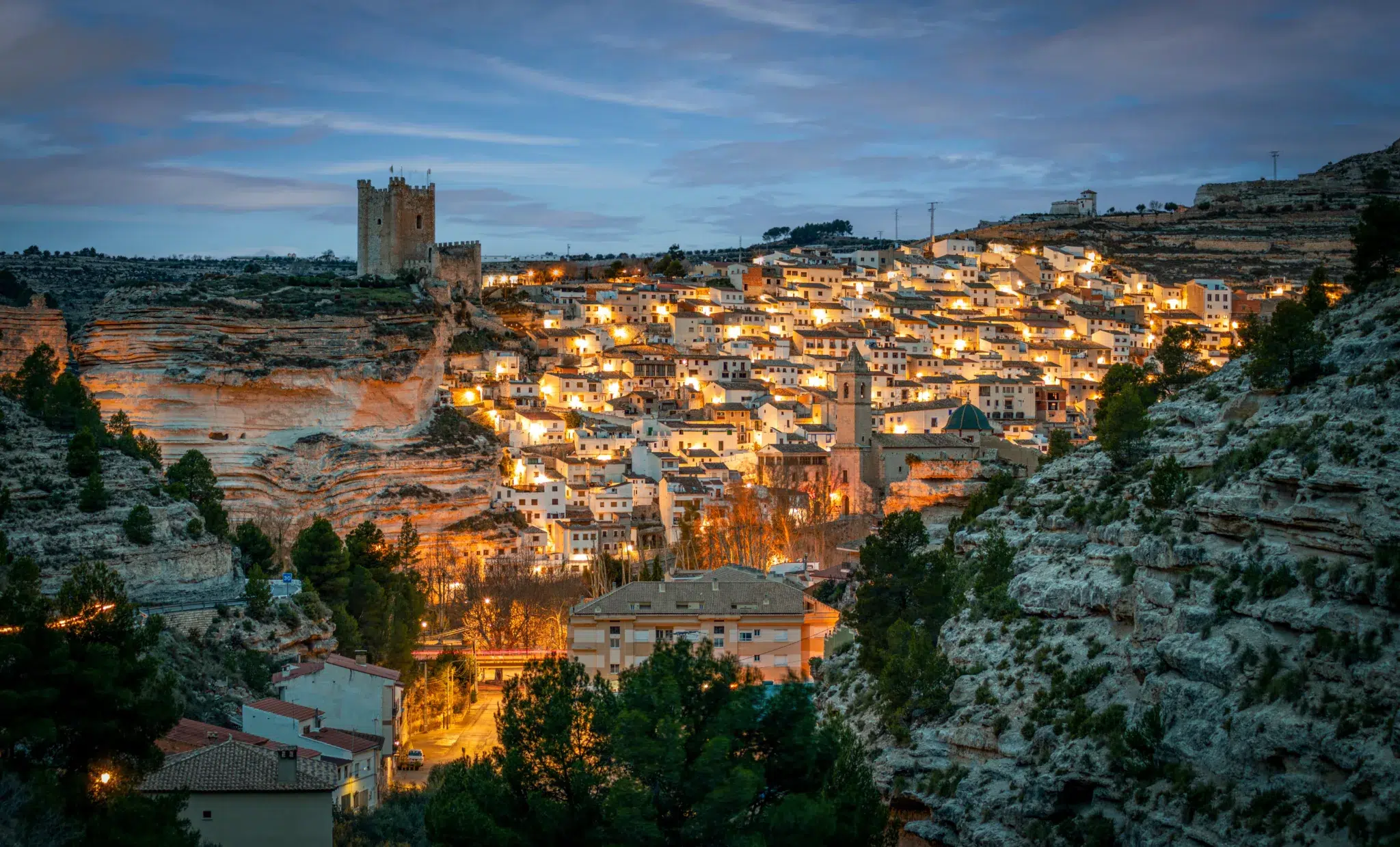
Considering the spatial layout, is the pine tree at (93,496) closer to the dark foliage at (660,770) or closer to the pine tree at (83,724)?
the pine tree at (83,724)

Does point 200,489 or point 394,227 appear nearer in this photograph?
point 200,489

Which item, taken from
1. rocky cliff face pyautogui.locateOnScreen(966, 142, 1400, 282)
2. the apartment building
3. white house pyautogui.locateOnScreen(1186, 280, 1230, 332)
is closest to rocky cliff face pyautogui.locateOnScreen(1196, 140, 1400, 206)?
rocky cliff face pyautogui.locateOnScreen(966, 142, 1400, 282)

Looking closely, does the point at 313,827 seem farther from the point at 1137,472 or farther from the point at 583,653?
the point at 1137,472

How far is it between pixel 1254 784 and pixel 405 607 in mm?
27909

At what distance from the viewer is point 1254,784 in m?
15.2

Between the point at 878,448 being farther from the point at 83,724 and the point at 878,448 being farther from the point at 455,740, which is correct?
the point at 83,724

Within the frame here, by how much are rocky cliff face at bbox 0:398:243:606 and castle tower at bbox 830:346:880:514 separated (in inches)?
1148

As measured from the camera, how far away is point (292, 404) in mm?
64500

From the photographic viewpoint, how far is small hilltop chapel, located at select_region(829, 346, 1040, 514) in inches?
2233

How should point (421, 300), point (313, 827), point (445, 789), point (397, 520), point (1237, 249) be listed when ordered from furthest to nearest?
1. point (1237, 249)
2. point (421, 300)
3. point (397, 520)
4. point (313, 827)
5. point (445, 789)

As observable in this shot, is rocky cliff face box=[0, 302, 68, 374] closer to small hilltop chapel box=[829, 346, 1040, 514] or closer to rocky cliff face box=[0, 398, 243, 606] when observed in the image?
rocky cliff face box=[0, 398, 243, 606]

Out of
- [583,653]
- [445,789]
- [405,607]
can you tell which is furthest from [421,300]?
[445,789]

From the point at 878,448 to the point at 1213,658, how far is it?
142 feet

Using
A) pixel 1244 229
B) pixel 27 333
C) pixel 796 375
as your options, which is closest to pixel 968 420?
pixel 796 375
